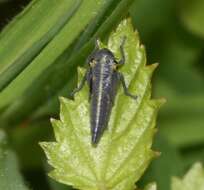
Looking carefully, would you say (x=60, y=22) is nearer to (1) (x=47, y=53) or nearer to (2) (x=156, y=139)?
(1) (x=47, y=53)

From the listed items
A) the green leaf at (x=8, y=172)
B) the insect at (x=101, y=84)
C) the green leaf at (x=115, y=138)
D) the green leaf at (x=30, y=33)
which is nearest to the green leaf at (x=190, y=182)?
the green leaf at (x=115, y=138)

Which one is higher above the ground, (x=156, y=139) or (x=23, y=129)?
(x=23, y=129)

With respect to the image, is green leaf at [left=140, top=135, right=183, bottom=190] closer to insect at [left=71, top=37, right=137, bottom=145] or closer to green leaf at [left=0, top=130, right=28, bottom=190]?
insect at [left=71, top=37, right=137, bottom=145]

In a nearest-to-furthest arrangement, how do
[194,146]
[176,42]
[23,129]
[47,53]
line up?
[47,53], [23,129], [194,146], [176,42]

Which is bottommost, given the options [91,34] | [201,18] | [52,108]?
[201,18]

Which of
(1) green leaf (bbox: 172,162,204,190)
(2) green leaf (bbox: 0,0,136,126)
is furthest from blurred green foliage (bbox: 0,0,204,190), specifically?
(1) green leaf (bbox: 172,162,204,190)

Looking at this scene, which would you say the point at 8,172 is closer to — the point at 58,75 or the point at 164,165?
the point at 58,75

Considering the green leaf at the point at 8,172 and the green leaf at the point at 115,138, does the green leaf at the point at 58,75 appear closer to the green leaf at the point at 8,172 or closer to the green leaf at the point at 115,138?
the green leaf at the point at 115,138

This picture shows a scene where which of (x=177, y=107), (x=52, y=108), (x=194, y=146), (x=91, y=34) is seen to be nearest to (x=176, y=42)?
(x=177, y=107)

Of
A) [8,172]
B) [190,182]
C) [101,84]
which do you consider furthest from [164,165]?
[8,172]
